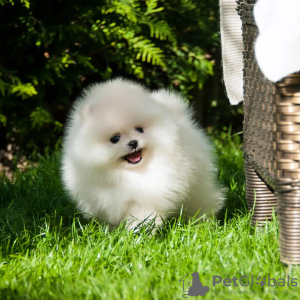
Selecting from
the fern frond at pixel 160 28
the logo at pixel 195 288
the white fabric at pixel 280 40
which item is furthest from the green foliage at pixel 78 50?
the logo at pixel 195 288

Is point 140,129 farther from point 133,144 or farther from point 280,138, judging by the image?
point 280,138

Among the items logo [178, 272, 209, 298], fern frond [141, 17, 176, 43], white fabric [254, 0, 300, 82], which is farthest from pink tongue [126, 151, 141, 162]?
fern frond [141, 17, 176, 43]

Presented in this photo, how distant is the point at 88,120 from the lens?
2.38m

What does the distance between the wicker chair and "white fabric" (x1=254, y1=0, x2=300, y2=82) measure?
10 cm

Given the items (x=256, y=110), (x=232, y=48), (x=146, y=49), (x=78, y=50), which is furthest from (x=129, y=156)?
(x=78, y=50)

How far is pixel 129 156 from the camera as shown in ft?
7.87

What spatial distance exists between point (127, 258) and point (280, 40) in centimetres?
105

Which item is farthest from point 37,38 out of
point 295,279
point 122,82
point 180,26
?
point 295,279

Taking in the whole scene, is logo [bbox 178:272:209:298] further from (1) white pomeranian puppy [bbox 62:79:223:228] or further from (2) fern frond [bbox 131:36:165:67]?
(2) fern frond [bbox 131:36:165:67]

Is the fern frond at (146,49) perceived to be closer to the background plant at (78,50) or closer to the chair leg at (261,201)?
the background plant at (78,50)

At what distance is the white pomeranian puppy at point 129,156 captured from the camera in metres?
2.32

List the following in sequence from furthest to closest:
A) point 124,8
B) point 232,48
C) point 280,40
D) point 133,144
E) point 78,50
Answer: point 78,50, point 124,8, point 232,48, point 133,144, point 280,40

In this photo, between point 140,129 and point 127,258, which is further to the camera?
point 140,129

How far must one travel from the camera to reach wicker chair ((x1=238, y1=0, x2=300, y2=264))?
1799 mm
